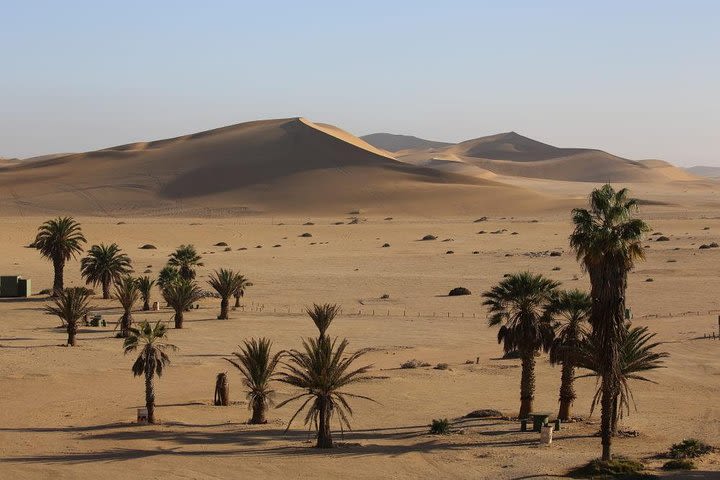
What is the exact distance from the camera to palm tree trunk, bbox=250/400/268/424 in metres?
29.7

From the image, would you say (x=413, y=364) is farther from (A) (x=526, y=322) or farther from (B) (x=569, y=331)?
(B) (x=569, y=331)

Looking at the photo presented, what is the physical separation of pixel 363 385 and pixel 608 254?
Answer: 13.7 metres

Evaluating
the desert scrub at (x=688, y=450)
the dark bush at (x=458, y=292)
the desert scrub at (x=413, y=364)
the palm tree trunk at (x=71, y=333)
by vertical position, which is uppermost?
the dark bush at (x=458, y=292)

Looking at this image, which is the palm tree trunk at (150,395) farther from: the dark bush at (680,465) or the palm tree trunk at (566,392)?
the dark bush at (680,465)

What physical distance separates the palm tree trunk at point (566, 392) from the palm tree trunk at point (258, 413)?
26.9 ft

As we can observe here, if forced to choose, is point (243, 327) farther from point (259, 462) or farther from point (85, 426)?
point (259, 462)

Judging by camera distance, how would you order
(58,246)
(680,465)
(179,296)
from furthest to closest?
(58,246)
(179,296)
(680,465)

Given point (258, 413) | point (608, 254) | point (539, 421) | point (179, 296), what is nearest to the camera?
point (608, 254)

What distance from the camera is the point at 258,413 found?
2988cm

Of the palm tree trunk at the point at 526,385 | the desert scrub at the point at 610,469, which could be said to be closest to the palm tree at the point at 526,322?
the palm tree trunk at the point at 526,385

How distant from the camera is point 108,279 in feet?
183

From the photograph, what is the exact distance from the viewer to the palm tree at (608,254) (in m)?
23.0

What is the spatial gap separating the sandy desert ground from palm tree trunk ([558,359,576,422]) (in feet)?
1.63

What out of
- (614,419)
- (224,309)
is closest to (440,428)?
(614,419)
